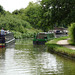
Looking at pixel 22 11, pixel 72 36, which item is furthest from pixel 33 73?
pixel 22 11

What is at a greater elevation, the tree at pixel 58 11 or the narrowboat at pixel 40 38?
the tree at pixel 58 11

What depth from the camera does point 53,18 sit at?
30891mm

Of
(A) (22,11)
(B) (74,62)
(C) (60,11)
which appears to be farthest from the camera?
(A) (22,11)

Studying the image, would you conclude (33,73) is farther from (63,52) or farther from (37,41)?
(37,41)

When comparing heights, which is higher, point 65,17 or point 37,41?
point 65,17

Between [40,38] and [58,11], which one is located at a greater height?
[58,11]

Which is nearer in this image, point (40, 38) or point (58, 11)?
point (58, 11)

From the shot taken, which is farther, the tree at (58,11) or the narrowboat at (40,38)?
Result: the narrowboat at (40,38)

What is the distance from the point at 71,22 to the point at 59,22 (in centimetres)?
156

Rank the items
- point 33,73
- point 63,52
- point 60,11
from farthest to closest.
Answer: point 60,11, point 63,52, point 33,73

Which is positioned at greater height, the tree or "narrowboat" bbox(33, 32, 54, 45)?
the tree

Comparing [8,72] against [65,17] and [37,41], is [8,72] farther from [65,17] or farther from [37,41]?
[37,41]

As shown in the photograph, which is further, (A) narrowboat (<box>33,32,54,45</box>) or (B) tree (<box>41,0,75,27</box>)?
(A) narrowboat (<box>33,32,54,45</box>)

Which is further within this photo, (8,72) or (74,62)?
(74,62)
